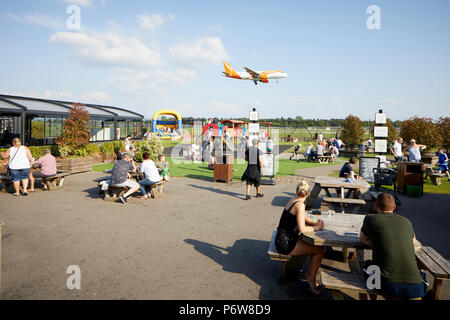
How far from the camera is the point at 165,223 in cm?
672

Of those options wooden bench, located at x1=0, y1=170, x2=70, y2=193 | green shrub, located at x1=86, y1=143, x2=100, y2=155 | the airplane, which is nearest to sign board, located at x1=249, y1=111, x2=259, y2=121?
wooden bench, located at x1=0, y1=170, x2=70, y2=193

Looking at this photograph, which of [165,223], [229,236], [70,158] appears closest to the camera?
[229,236]

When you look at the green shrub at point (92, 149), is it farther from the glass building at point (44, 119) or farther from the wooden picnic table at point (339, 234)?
the wooden picnic table at point (339, 234)

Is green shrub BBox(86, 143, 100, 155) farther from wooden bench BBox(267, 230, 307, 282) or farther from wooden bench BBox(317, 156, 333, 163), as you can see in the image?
wooden bench BBox(267, 230, 307, 282)

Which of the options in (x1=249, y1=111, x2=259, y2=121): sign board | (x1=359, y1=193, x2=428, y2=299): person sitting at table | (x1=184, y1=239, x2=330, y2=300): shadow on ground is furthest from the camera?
(x1=249, y1=111, x2=259, y2=121): sign board

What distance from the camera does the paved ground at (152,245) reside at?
3.90 metres

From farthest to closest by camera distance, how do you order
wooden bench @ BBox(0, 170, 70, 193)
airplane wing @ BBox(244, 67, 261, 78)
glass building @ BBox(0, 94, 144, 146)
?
airplane wing @ BBox(244, 67, 261, 78) → glass building @ BBox(0, 94, 144, 146) → wooden bench @ BBox(0, 170, 70, 193)

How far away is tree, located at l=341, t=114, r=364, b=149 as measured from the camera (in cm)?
2434

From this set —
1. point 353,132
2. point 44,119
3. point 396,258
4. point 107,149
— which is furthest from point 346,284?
point 353,132

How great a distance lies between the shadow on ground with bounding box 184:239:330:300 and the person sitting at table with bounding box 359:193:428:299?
3.11 feet

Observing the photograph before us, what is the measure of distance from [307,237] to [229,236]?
93.4 inches
